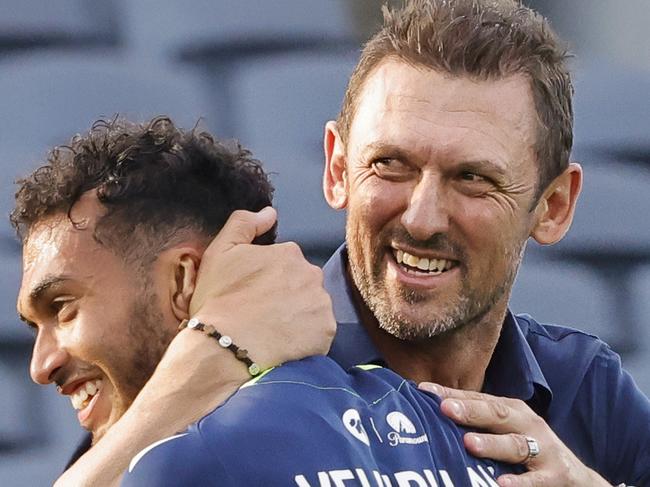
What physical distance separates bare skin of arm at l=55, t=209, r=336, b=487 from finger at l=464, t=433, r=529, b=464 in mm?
180

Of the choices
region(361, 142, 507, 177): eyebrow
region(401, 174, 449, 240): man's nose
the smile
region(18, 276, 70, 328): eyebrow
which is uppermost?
region(361, 142, 507, 177): eyebrow

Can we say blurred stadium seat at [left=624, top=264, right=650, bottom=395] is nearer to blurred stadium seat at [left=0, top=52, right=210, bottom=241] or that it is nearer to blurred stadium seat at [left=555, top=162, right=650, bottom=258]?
blurred stadium seat at [left=555, top=162, right=650, bottom=258]

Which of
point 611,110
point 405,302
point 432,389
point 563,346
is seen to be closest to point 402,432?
point 432,389

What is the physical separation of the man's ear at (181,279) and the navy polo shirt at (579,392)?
0.82 ft

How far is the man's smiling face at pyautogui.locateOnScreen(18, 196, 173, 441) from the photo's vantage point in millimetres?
1560

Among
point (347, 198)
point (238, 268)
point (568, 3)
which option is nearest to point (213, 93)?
point (568, 3)

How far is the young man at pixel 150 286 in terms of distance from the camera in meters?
1.40

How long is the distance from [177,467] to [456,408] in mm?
379

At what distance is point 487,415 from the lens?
1557 mm

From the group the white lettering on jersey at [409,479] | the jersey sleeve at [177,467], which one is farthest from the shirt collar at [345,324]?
the jersey sleeve at [177,467]

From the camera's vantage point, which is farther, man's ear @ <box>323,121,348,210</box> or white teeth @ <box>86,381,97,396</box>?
man's ear @ <box>323,121,348,210</box>

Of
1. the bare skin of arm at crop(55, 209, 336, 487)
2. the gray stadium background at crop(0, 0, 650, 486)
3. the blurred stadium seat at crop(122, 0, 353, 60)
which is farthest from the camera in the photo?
the blurred stadium seat at crop(122, 0, 353, 60)

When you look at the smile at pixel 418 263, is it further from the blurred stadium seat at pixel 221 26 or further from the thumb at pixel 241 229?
the blurred stadium seat at pixel 221 26

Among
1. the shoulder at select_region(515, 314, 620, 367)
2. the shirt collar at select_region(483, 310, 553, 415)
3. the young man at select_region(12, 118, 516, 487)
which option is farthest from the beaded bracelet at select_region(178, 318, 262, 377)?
the shoulder at select_region(515, 314, 620, 367)
